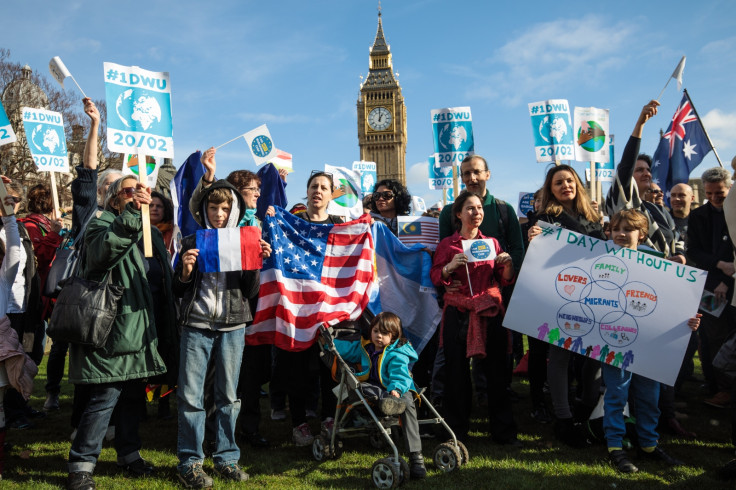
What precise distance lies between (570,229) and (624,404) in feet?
4.87

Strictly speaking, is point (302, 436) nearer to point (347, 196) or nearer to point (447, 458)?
point (447, 458)

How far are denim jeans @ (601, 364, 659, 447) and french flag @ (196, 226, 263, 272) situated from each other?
9.54 feet

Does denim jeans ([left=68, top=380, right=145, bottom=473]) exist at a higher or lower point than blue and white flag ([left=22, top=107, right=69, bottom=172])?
lower

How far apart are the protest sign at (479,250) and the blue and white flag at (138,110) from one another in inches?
102

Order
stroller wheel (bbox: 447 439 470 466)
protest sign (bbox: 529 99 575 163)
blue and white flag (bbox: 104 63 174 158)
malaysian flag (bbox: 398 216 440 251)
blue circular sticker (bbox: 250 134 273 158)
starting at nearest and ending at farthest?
stroller wheel (bbox: 447 439 470 466)
blue and white flag (bbox: 104 63 174 158)
malaysian flag (bbox: 398 216 440 251)
protest sign (bbox: 529 99 575 163)
blue circular sticker (bbox: 250 134 273 158)

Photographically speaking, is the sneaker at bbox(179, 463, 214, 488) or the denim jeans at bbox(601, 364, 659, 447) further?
the denim jeans at bbox(601, 364, 659, 447)

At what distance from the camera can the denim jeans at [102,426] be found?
3629mm

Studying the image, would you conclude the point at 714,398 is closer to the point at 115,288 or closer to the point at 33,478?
the point at 115,288

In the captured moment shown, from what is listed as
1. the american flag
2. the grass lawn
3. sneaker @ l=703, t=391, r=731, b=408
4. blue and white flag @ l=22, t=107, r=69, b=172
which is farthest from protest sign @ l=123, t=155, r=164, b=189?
sneaker @ l=703, t=391, r=731, b=408

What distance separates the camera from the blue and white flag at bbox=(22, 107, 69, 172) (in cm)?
767

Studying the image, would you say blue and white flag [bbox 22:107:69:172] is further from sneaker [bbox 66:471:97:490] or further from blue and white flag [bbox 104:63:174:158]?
sneaker [bbox 66:471:97:490]

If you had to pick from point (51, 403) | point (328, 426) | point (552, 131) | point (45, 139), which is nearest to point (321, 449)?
point (328, 426)

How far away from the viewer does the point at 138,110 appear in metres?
4.37

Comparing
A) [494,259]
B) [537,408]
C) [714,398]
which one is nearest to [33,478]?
[494,259]
